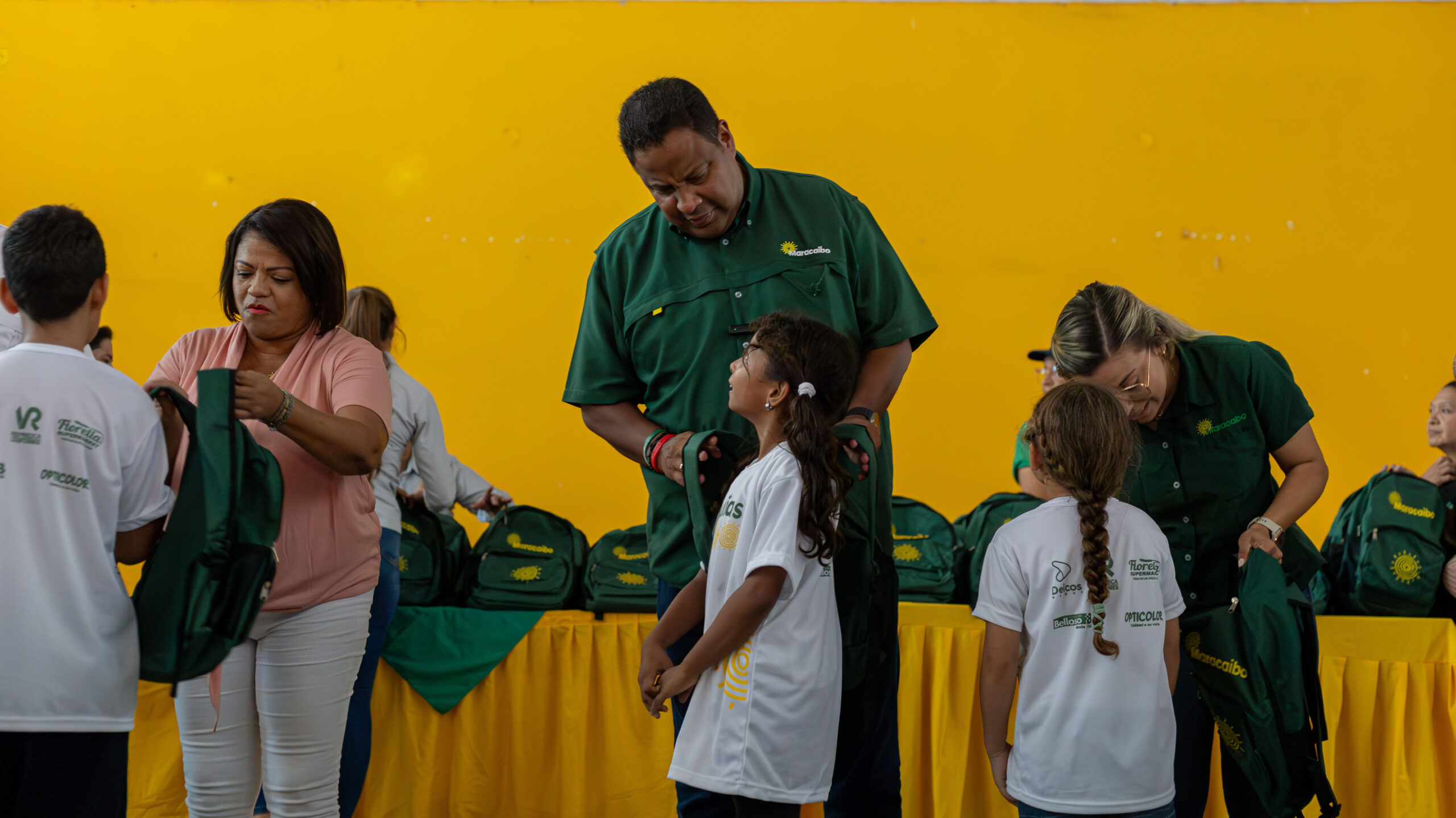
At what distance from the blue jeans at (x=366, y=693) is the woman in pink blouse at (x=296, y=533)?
0.61 m

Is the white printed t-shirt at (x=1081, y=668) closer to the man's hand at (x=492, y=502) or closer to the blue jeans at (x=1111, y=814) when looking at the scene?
the blue jeans at (x=1111, y=814)

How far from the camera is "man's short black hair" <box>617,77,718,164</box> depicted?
5.32 feet

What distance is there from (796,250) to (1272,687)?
1.10 metres

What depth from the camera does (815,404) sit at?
62.6 inches

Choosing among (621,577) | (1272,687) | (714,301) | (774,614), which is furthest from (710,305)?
(621,577)

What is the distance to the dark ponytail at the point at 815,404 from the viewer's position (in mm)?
1507

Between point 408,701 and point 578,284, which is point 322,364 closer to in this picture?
point 408,701

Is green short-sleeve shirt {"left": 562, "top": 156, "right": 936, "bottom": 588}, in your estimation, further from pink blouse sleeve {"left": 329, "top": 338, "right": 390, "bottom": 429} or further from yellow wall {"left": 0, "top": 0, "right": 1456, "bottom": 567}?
yellow wall {"left": 0, "top": 0, "right": 1456, "bottom": 567}

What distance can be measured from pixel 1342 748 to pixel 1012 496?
40.1 inches

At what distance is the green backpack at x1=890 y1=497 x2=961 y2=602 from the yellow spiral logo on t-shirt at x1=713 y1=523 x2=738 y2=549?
129 centimetres

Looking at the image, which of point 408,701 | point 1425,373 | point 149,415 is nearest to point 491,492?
point 408,701

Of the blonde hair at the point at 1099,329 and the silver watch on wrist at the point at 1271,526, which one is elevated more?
the blonde hair at the point at 1099,329

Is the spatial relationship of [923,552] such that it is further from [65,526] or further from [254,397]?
[65,526]

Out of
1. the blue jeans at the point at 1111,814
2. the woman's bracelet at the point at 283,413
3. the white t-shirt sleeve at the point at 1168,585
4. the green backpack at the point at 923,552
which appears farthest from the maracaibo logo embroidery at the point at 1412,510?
the woman's bracelet at the point at 283,413
